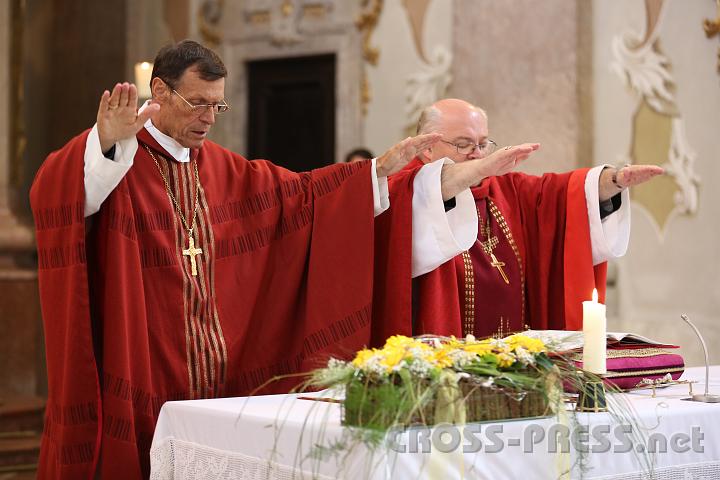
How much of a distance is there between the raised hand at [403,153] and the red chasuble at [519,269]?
0.17 meters

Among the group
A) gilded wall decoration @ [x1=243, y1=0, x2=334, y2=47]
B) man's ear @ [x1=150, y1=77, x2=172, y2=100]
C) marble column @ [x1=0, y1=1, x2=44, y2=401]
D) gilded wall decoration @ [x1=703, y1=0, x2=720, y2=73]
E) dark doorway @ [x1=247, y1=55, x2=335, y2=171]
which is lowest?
marble column @ [x1=0, y1=1, x2=44, y2=401]

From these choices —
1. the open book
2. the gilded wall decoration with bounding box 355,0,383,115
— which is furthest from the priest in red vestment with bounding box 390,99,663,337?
the gilded wall decoration with bounding box 355,0,383,115

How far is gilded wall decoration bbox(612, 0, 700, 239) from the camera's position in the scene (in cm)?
681

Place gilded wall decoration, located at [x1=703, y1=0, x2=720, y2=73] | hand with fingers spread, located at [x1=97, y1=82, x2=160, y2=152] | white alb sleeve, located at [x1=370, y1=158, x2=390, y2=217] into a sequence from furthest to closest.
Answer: gilded wall decoration, located at [x1=703, y1=0, x2=720, y2=73], white alb sleeve, located at [x1=370, y1=158, x2=390, y2=217], hand with fingers spread, located at [x1=97, y1=82, x2=160, y2=152]

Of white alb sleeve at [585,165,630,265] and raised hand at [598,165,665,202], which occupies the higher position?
raised hand at [598,165,665,202]

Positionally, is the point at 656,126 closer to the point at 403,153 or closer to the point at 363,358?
the point at 403,153

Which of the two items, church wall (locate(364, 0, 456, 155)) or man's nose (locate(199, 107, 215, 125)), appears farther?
church wall (locate(364, 0, 456, 155))

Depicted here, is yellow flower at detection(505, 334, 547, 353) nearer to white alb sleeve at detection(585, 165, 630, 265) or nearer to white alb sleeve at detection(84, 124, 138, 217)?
white alb sleeve at detection(84, 124, 138, 217)

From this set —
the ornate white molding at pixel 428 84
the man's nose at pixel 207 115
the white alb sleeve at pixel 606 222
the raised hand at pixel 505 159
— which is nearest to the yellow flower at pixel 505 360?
the raised hand at pixel 505 159

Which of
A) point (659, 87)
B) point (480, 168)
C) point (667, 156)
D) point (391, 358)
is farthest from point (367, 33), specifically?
point (391, 358)

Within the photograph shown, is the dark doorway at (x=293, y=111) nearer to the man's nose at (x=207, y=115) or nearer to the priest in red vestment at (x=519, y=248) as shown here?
the priest in red vestment at (x=519, y=248)

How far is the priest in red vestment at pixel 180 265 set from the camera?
347 centimetres

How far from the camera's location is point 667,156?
688 cm

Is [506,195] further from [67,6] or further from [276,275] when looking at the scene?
[67,6]
